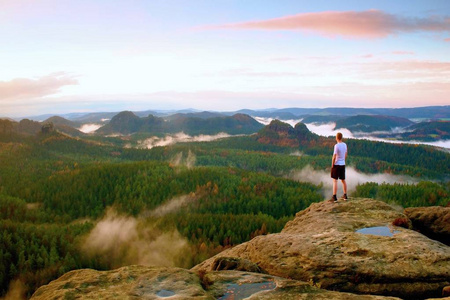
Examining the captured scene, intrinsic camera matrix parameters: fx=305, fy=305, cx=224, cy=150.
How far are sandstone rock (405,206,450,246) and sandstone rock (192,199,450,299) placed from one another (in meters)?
3.70

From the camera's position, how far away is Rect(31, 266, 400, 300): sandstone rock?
17641mm

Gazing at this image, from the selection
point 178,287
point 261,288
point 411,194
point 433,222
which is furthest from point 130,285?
point 411,194

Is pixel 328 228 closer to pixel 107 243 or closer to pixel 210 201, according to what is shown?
pixel 107 243

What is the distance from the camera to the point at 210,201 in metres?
164

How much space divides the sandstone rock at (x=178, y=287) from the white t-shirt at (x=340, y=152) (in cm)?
1723

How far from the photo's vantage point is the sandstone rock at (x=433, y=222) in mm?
29158

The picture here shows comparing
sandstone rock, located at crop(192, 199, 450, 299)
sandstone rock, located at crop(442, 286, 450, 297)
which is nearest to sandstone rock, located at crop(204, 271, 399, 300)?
sandstone rock, located at crop(192, 199, 450, 299)

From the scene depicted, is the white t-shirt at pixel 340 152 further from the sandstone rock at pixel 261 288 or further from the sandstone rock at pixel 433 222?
the sandstone rock at pixel 261 288

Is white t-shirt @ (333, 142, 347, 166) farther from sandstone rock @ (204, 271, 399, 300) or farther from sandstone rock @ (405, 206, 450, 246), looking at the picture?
sandstone rock @ (204, 271, 399, 300)

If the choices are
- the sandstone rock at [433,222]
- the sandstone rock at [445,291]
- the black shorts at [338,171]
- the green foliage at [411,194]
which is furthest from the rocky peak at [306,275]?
the green foliage at [411,194]

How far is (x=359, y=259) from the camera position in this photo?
2155 cm

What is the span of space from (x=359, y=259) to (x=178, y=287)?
1270 centimetres

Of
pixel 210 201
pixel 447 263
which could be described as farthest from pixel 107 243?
pixel 447 263

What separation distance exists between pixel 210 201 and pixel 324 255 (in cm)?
14308
